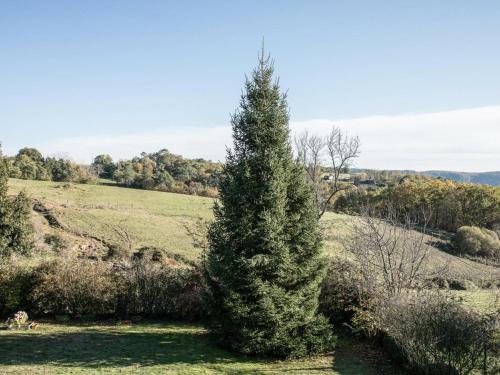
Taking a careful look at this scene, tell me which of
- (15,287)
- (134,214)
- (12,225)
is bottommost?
(15,287)

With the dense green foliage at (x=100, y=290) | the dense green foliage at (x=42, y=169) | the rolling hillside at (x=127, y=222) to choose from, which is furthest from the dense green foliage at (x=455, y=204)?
the dense green foliage at (x=42, y=169)

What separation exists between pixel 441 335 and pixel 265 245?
20.1ft

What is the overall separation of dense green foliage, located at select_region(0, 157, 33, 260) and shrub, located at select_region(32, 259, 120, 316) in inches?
299

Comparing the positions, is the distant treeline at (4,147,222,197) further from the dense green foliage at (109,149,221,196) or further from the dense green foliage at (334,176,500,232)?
the dense green foliage at (334,176,500,232)

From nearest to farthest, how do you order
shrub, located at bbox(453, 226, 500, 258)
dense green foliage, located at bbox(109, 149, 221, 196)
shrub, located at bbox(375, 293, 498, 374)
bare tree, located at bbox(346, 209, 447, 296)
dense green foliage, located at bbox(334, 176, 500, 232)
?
shrub, located at bbox(375, 293, 498, 374) → bare tree, located at bbox(346, 209, 447, 296) → shrub, located at bbox(453, 226, 500, 258) → dense green foliage, located at bbox(334, 176, 500, 232) → dense green foliage, located at bbox(109, 149, 221, 196)

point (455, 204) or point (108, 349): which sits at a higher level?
point (455, 204)

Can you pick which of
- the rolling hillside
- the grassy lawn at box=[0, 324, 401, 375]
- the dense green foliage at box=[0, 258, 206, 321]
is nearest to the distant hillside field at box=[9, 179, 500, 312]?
the rolling hillside

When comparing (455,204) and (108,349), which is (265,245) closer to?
(108,349)

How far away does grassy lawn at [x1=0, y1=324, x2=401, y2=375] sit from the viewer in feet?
40.1

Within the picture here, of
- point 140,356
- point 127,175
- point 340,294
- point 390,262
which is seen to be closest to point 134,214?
point 340,294

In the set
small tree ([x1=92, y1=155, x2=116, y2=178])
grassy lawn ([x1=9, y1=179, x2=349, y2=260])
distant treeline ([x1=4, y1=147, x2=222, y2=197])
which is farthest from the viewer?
small tree ([x1=92, y1=155, x2=116, y2=178])

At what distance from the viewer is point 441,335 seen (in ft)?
37.8

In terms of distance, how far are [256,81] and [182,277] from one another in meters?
10.1

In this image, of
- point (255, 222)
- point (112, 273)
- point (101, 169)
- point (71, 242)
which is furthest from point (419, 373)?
point (101, 169)
